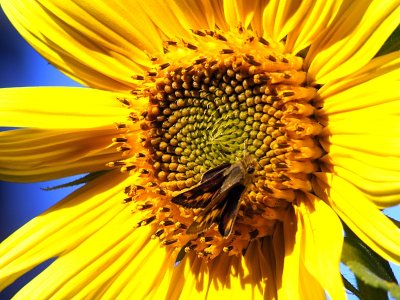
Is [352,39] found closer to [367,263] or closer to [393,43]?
[393,43]

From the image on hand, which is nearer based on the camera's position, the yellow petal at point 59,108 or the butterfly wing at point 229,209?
the butterfly wing at point 229,209

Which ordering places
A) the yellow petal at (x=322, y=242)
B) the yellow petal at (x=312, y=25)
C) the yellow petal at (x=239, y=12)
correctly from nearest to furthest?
the yellow petal at (x=322, y=242)
the yellow petal at (x=312, y=25)
the yellow petal at (x=239, y=12)

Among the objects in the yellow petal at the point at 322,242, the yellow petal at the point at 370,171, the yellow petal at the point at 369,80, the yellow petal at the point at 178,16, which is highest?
the yellow petal at the point at 178,16

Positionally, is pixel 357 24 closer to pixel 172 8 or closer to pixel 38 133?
pixel 172 8

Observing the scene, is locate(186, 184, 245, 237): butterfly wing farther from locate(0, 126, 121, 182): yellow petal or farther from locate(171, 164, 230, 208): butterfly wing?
locate(0, 126, 121, 182): yellow petal

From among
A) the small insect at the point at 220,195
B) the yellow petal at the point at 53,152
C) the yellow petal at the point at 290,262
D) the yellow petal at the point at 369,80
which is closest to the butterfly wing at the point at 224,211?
the small insect at the point at 220,195

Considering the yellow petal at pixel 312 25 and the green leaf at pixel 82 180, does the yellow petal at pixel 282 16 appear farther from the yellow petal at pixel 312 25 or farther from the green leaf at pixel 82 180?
the green leaf at pixel 82 180

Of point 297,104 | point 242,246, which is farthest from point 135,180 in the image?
point 297,104
